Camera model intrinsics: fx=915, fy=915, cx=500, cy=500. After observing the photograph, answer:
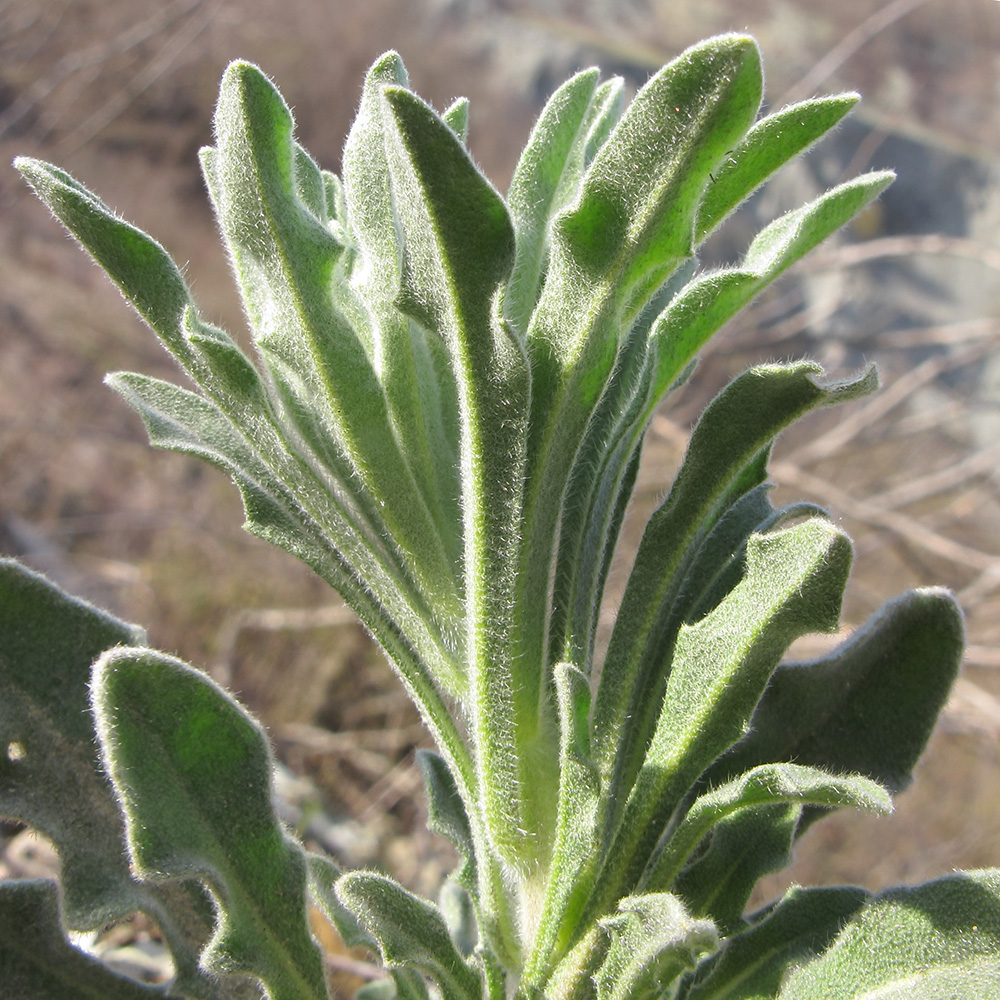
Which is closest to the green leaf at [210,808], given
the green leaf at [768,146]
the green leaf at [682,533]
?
the green leaf at [682,533]

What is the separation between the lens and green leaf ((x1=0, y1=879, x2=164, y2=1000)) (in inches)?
43.3

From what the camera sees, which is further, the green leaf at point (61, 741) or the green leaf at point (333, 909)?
the green leaf at point (333, 909)

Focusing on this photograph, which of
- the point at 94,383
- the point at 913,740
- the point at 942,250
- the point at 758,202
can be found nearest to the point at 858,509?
the point at 942,250

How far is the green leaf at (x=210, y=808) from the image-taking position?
101 cm

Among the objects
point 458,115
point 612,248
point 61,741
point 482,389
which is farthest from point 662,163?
point 61,741

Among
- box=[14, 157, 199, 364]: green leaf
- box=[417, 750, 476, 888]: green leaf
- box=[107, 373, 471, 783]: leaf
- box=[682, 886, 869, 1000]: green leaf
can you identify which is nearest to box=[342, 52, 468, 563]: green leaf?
box=[107, 373, 471, 783]: leaf

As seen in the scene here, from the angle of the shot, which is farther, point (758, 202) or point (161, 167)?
point (161, 167)

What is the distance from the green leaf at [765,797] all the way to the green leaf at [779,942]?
0.44 feet

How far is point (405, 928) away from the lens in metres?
1.06

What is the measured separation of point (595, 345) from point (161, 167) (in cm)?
1364

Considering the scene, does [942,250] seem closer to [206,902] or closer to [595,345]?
[595,345]

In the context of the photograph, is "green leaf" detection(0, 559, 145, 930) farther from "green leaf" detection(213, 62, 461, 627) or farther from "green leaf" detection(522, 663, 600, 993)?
"green leaf" detection(522, 663, 600, 993)

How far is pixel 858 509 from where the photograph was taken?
4.31 metres

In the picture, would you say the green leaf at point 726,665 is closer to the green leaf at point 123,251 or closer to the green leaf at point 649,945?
the green leaf at point 649,945
